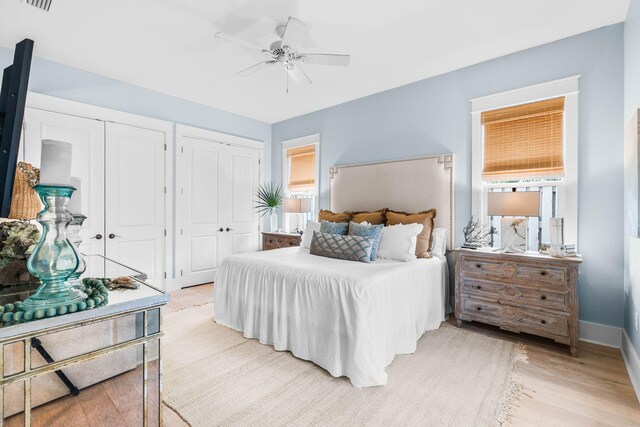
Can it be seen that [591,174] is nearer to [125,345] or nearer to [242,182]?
[125,345]

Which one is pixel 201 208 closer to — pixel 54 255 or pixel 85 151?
pixel 85 151

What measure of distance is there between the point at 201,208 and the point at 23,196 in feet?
10.4

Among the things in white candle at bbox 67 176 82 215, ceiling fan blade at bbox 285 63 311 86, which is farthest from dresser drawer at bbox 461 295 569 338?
white candle at bbox 67 176 82 215

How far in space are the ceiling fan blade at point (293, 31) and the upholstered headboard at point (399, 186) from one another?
205 centimetres

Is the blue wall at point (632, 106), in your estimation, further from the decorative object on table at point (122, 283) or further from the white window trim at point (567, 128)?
the decorative object on table at point (122, 283)

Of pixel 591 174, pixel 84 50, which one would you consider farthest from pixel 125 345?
pixel 591 174

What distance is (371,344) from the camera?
205 centimetres

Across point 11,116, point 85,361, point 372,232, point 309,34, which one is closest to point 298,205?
point 372,232

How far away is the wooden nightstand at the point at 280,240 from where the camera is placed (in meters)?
4.61

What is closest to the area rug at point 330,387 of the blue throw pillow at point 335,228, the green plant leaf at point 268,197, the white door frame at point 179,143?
the blue throw pillow at point 335,228

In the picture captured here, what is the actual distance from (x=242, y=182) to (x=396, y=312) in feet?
12.2

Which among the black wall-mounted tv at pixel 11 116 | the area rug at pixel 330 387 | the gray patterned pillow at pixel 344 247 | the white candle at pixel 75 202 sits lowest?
the area rug at pixel 330 387

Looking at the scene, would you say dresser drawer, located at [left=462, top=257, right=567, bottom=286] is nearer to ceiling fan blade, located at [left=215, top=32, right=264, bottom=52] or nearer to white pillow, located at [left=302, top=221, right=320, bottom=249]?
white pillow, located at [left=302, top=221, right=320, bottom=249]

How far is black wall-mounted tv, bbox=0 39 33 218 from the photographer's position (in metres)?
1.53
